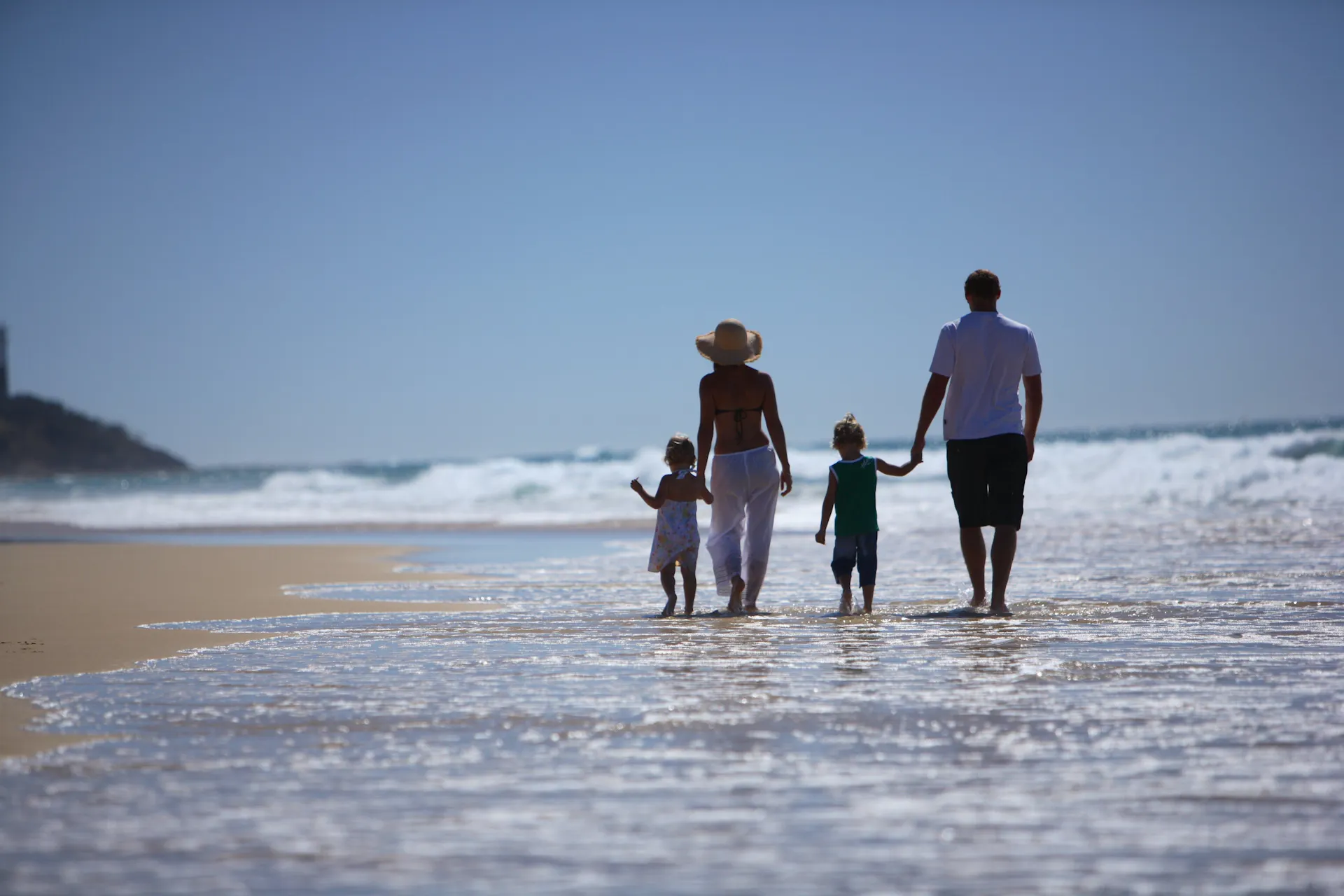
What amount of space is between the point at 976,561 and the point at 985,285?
61.3 inches

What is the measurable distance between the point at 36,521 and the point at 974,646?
22.4 m

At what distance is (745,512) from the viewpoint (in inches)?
281

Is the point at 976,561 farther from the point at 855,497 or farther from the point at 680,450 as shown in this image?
the point at 680,450

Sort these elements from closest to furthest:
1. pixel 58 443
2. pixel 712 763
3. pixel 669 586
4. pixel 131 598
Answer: pixel 712 763 < pixel 669 586 < pixel 131 598 < pixel 58 443

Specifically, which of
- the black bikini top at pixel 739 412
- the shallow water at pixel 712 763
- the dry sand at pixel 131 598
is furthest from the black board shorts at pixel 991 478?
the dry sand at pixel 131 598

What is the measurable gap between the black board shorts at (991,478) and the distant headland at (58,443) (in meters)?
94.6

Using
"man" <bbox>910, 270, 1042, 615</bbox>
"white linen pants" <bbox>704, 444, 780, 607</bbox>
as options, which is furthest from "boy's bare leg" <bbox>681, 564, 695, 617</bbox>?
"man" <bbox>910, 270, 1042, 615</bbox>

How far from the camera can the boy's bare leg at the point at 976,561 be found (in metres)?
6.79

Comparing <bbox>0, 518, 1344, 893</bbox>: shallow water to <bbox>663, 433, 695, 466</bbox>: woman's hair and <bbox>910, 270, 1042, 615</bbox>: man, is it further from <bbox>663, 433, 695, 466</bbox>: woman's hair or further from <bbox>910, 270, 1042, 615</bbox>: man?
<bbox>663, 433, 695, 466</bbox>: woman's hair

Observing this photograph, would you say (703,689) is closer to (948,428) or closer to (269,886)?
(269,886)

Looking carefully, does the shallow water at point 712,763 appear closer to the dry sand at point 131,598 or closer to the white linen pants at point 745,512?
the dry sand at point 131,598

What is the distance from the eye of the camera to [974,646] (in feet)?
17.3

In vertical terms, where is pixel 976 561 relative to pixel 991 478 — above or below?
below

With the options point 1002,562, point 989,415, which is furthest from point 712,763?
point 989,415
